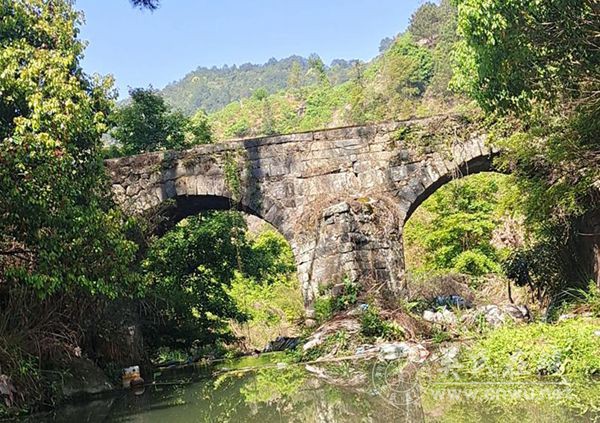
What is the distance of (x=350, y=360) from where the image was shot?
21.9 ft

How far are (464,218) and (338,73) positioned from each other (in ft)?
312

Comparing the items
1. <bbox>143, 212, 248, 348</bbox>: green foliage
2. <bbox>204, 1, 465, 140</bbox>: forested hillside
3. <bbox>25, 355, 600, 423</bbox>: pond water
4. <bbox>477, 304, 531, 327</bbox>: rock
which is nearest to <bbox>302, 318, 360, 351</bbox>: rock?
<bbox>25, 355, 600, 423</bbox>: pond water

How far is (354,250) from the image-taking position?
9016 mm

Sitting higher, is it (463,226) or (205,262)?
(205,262)

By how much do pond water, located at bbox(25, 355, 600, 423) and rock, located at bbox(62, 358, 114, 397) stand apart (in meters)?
0.31

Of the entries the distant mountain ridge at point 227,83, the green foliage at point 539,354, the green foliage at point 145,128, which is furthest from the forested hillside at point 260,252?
the distant mountain ridge at point 227,83

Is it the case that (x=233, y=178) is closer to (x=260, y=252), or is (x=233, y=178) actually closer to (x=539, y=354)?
(x=260, y=252)

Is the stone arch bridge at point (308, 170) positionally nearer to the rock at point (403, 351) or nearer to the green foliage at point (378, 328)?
the green foliage at point (378, 328)

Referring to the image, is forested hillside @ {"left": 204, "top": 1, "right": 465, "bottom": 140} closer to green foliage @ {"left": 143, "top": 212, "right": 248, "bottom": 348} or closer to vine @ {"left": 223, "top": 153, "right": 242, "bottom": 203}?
green foliage @ {"left": 143, "top": 212, "right": 248, "bottom": 348}

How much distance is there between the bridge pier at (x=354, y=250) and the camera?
8945 millimetres

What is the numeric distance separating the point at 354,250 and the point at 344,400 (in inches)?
189

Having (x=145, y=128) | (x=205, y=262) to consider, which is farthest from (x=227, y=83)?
(x=205, y=262)

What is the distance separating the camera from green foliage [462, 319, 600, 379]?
438cm

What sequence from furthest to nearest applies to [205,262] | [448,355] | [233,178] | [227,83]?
[227,83] → [205,262] → [233,178] → [448,355]
